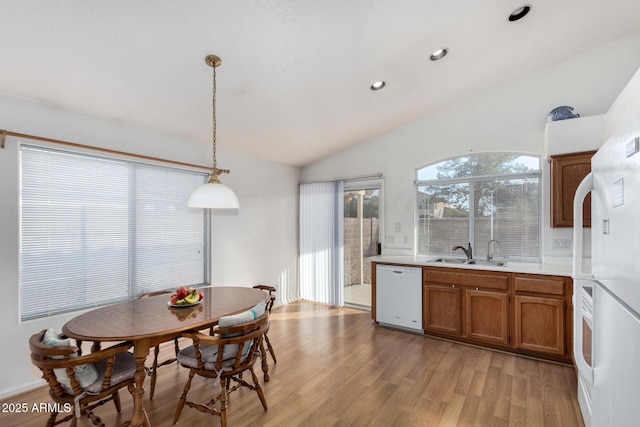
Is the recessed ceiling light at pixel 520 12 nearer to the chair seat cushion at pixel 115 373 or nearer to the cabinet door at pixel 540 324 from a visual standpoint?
the cabinet door at pixel 540 324

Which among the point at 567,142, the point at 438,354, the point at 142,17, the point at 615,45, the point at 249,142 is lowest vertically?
the point at 438,354

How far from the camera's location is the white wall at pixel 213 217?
2.38m

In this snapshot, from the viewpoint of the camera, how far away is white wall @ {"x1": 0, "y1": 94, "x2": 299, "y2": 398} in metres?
2.38

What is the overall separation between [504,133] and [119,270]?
467 cm

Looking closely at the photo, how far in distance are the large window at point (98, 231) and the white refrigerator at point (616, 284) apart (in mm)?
3645

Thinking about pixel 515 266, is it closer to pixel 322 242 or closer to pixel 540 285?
pixel 540 285

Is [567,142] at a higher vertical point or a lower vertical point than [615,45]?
lower

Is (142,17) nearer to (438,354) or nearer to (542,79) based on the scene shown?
(438,354)

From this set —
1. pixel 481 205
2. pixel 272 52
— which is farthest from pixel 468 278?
pixel 272 52

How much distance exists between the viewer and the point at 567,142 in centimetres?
303

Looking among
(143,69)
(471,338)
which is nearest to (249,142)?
(143,69)

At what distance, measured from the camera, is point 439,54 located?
2.82 metres

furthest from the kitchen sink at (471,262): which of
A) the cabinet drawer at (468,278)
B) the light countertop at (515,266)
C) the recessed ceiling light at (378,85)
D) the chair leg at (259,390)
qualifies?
A: the chair leg at (259,390)

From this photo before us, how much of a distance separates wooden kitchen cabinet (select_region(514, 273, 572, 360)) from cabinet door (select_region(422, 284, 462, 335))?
1.81 ft
